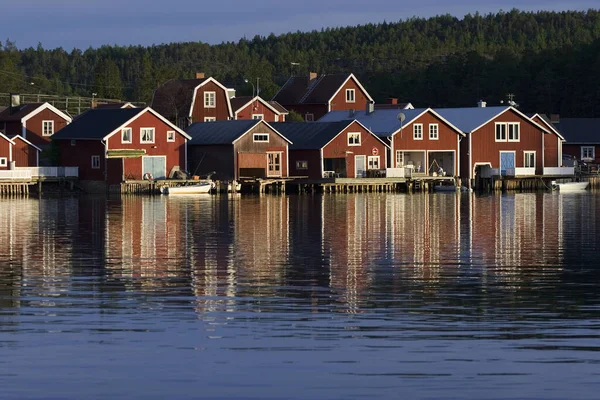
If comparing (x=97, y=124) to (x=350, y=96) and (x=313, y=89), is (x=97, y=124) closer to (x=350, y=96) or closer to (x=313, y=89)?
(x=313, y=89)

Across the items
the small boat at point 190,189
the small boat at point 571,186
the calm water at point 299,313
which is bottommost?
the calm water at point 299,313

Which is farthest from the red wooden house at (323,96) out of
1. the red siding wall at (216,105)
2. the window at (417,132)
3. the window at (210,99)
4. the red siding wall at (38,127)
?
the red siding wall at (38,127)

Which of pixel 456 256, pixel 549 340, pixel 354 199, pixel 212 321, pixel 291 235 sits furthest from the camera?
pixel 354 199

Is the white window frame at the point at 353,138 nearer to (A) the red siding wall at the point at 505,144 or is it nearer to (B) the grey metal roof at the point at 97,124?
(A) the red siding wall at the point at 505,144

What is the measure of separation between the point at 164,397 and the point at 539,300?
929cm

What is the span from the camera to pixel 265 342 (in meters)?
16.8

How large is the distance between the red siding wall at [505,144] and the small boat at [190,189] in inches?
783

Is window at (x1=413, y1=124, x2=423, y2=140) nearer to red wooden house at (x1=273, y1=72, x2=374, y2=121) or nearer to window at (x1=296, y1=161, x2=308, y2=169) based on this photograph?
window at (x1=296, y1=161, x2=308, y2=169)

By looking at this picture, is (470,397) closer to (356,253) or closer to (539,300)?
(539,300)

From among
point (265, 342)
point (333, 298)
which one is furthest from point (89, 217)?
point (265, 342)

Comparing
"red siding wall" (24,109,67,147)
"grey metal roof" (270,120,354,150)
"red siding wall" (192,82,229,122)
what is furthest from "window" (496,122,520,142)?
"red siding wall" (24,109,67,147)

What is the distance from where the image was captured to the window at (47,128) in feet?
270

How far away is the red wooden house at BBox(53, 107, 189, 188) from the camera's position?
7144 centimetres

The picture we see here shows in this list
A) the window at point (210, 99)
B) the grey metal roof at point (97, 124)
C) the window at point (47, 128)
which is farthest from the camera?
the window at point (210, 99)
